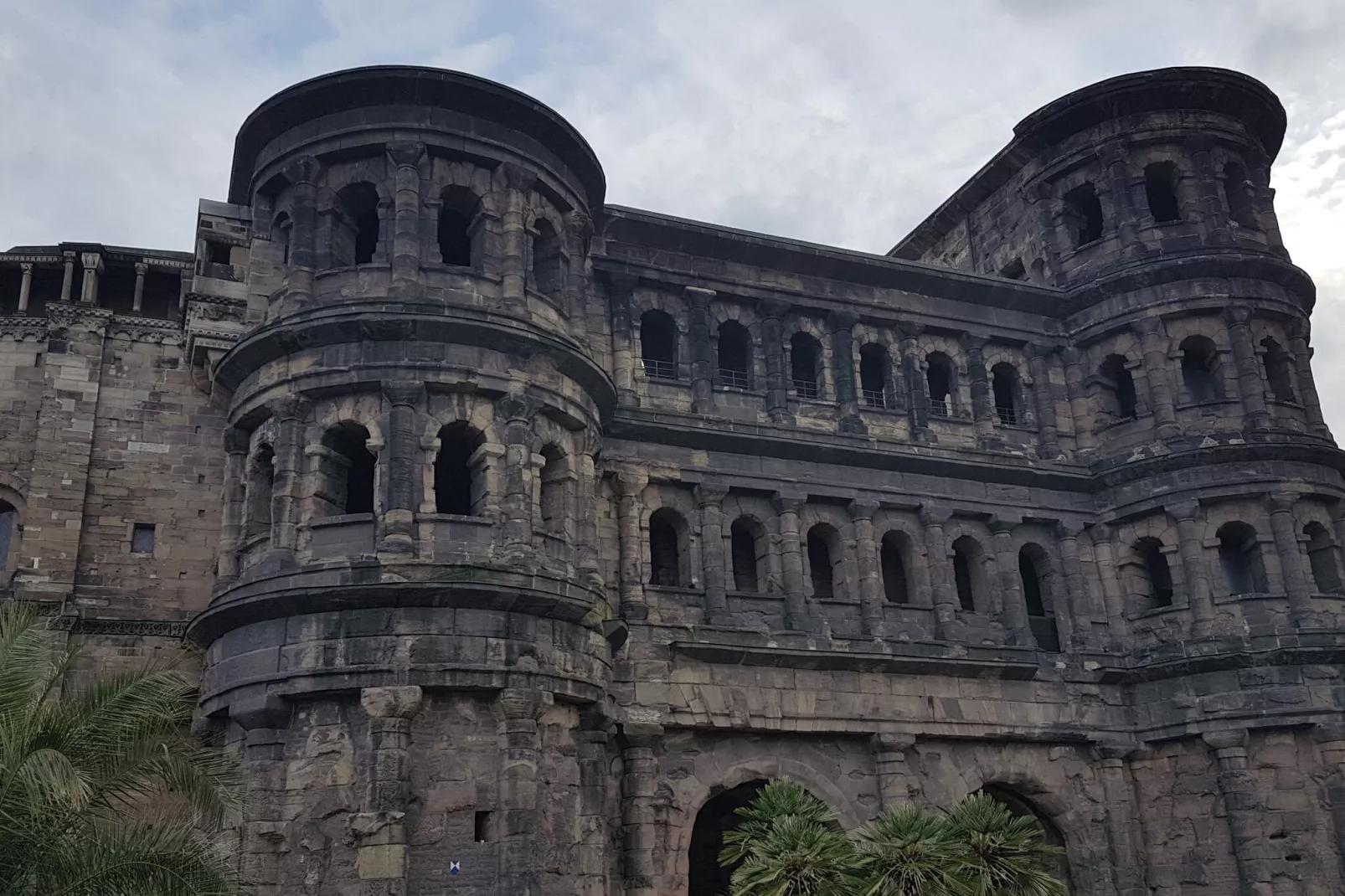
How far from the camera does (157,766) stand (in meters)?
12.6

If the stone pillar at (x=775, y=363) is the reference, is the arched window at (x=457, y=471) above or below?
below

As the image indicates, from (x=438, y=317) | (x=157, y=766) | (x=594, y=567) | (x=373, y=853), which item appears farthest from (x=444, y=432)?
(x=157, y=766)

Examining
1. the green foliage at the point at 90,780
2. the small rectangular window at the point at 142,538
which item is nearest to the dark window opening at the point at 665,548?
the small rectangular window at the point at 142,538

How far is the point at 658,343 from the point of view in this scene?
81.9 feet

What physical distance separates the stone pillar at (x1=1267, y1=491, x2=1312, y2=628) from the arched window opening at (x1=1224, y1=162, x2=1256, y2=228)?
6.41 meters

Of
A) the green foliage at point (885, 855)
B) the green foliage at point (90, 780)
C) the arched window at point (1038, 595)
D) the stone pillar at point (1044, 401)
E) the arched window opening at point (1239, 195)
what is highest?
the arched window opening at point (1239, 195)

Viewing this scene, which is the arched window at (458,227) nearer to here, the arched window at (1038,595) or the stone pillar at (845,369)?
the stone pillar at (845,369)

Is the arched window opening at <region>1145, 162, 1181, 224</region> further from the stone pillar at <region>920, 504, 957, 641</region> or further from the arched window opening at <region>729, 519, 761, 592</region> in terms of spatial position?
the arched window opening at <region>729, 519, 761, 592</region>

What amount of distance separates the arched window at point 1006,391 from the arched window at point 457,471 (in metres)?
11.4

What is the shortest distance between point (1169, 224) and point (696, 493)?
1215cm

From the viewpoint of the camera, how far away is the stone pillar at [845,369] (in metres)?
24.9

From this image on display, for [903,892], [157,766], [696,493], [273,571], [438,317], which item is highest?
[438,317]

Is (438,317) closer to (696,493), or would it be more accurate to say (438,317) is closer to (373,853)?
(696,493)

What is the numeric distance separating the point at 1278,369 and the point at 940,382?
704 cm
